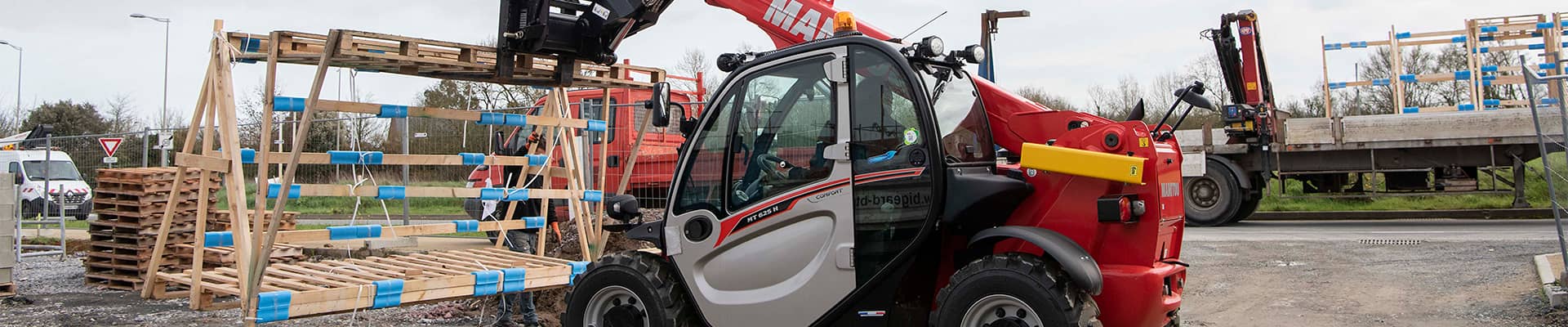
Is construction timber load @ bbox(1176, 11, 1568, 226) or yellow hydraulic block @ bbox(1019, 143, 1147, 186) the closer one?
yellow hydraulic block @ bbox(1019, 143, 1147, 186)

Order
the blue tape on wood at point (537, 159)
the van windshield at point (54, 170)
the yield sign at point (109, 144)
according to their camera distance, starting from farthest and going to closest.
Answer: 1. the van windshield at point (54, 170)
2. the yield sign at point (109, 144)
3. the blue tape on wood at point (537, 159)

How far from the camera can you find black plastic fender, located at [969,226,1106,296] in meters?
4.58

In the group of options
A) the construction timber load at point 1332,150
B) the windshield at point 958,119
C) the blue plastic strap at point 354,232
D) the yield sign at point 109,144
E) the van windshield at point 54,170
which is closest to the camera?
the windshield at point 958,119

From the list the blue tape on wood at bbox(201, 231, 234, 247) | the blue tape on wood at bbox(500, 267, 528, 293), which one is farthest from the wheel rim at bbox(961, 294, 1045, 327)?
the blue tape on wood at bbox(201, 231, 234, 247)

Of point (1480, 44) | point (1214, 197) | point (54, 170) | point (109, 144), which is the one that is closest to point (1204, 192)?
point (1214, 197)

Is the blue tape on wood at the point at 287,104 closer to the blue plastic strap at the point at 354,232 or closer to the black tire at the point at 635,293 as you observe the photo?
the blue plastic strap at the point at 354,232

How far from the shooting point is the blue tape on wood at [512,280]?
6.48 meters

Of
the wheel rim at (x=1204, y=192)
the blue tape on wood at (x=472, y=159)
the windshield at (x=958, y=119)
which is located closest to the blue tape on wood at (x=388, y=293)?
the blue tape on wood at (x=472, y=159)

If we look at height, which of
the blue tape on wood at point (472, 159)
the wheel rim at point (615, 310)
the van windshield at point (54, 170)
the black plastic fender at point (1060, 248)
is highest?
the van windshield at point (54, 170)

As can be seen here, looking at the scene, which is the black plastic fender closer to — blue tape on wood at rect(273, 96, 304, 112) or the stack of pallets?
blue tape on wood at rect(273, 96, 304, 112)

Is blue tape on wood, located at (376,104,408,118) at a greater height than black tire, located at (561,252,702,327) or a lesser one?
greater

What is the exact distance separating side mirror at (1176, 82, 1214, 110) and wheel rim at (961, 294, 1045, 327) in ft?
4.82

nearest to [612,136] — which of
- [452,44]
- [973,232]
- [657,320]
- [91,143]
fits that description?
[452,44]

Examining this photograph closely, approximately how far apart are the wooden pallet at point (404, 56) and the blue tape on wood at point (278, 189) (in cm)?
70
